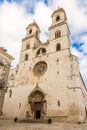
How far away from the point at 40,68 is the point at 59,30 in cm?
941

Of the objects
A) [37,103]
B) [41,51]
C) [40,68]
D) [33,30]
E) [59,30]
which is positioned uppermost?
[33,30]

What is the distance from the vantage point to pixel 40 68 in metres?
25.6

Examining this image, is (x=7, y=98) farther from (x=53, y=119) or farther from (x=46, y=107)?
(x=53, y=119)

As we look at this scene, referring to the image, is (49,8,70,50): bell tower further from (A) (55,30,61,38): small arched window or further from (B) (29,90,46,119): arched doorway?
(B) (29,90,46,119): arched doorway

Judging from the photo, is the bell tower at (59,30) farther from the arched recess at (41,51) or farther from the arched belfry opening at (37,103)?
the arched belfry opening at (37,103)

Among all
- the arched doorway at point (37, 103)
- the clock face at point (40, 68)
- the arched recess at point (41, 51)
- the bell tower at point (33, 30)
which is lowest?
the arched doorway at point (37, 103)

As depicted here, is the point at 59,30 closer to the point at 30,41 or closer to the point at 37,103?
the point at 30,41

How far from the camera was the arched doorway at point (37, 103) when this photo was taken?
21.2 metres

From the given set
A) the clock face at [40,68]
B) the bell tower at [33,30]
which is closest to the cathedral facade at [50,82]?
the clock face at [40,68]

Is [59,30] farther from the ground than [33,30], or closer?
closer

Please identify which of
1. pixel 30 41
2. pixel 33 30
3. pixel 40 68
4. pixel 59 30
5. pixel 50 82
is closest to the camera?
pixel 50 82

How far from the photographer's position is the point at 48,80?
895 inches

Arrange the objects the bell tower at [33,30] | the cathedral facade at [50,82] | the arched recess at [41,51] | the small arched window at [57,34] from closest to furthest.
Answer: the cathedral facade at [50,82]
the small arched window at [57,34]
the arched recess at [41,51]
the bell tower at [33,30]

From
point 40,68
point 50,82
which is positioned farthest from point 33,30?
point 50,82
